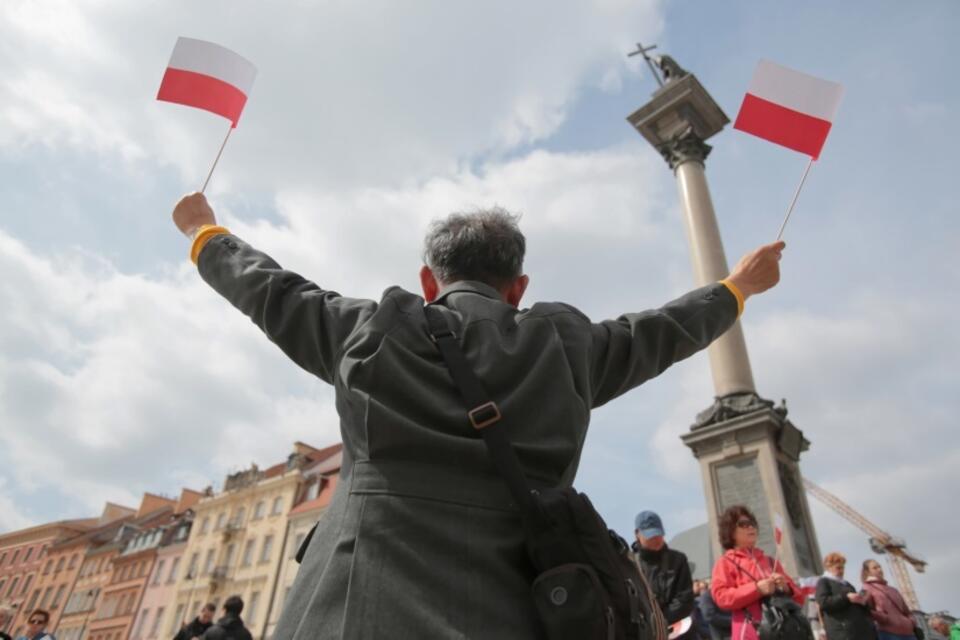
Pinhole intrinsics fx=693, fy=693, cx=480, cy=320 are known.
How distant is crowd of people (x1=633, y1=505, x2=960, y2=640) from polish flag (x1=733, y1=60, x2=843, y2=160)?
118 inches

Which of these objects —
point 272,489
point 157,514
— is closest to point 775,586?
point 272,489

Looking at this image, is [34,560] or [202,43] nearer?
[202,43]

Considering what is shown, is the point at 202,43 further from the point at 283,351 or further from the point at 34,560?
the point at 34,560

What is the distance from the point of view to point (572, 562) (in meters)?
1.43

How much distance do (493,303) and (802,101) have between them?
2.60 m

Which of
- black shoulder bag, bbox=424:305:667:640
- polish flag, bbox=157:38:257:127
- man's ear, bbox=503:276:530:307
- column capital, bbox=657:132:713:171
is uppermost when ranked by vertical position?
column capital, bbox=657:132:713:171

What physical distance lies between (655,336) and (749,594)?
3.78 m

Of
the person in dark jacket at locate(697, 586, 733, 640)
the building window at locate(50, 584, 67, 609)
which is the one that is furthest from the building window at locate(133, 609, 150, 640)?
the person in dark jacket at locate(697, 586, 733, 640)

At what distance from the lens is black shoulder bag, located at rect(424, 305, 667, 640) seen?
136 cm

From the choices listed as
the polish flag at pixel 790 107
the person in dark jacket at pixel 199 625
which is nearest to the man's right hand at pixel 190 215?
the polish flag at pixel 790 107

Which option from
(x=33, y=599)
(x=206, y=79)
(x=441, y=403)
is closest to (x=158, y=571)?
(x=33, y=599)

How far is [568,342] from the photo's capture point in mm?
1895

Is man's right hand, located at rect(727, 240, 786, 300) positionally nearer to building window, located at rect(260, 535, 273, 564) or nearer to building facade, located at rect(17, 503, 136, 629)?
building window, located at rect(260, 535, 273, 564)

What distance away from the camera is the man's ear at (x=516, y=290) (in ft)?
7.16
